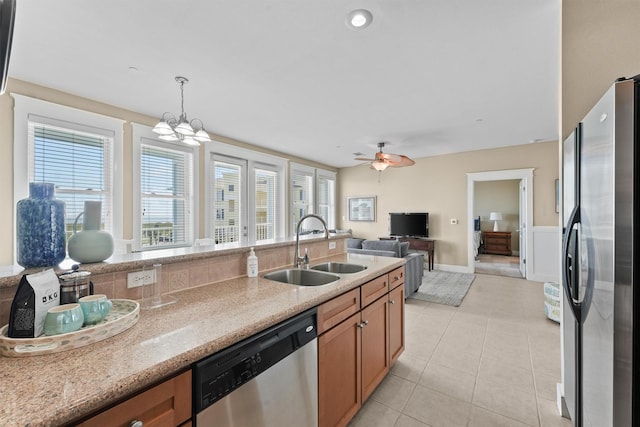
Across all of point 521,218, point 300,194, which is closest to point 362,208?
point 300,194

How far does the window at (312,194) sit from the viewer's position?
6.48 meters

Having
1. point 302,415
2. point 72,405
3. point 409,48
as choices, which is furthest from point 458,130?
point 72,405

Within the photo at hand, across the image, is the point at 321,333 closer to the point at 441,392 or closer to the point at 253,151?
the point at 441,392

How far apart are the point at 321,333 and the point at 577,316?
4.14ft

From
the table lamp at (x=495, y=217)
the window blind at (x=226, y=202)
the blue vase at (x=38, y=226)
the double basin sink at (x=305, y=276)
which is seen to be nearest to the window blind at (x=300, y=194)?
the window blind at (x=226, y=202)

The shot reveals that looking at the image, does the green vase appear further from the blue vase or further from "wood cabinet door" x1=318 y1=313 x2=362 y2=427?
"wood cabinet door" x1=318 y1=313 x2=362 y2=427

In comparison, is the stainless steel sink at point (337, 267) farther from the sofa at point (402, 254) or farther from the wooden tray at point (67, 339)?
the sofa at point (402, 254)

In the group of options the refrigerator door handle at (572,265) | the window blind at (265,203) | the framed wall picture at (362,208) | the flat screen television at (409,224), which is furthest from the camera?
the framed wall picture at (362,208)

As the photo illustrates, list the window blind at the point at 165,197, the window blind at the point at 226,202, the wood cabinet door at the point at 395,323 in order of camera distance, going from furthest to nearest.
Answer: the window blind at the point at 226,202 < the window blind at the point at 165,197 < the wood cabinet door at the point at 395,323

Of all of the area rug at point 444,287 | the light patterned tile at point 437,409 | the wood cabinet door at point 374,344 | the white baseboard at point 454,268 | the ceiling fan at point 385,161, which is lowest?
the light patterned tile at point 437,409

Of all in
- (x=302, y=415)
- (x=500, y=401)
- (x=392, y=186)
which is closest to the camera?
(x=302, y=415)

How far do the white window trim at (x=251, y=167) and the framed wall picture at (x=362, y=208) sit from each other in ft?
7.47

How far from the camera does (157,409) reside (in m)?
0.75

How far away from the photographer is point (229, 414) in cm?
92
